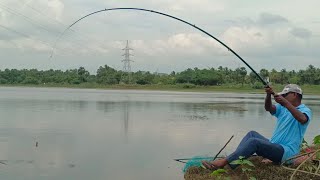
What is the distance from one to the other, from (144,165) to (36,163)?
2031 millimetres

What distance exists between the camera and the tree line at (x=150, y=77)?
65.9 metres

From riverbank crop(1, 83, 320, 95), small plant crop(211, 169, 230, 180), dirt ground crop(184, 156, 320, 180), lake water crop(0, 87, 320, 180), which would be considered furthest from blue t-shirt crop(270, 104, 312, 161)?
riverbank crop(1, 83, 320, 95)

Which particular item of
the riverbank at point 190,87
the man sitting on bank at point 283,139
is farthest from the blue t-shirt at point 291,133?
the riverbank at point 190,87

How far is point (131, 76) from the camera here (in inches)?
3103

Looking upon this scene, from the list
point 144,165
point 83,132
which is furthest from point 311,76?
point 144,165

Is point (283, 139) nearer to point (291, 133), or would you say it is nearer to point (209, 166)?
point (291, 133)

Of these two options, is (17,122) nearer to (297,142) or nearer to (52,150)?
(52,150)

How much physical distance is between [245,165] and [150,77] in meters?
74.6

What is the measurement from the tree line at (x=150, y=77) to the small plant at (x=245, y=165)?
198 ft

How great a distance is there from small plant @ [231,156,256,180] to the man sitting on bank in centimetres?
9

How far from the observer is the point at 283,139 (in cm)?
531

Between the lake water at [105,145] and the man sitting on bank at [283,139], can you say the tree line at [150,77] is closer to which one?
the lake water at [105,145]

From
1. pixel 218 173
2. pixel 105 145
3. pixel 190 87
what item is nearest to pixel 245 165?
pixel 218 173

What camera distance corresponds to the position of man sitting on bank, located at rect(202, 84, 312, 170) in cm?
511
